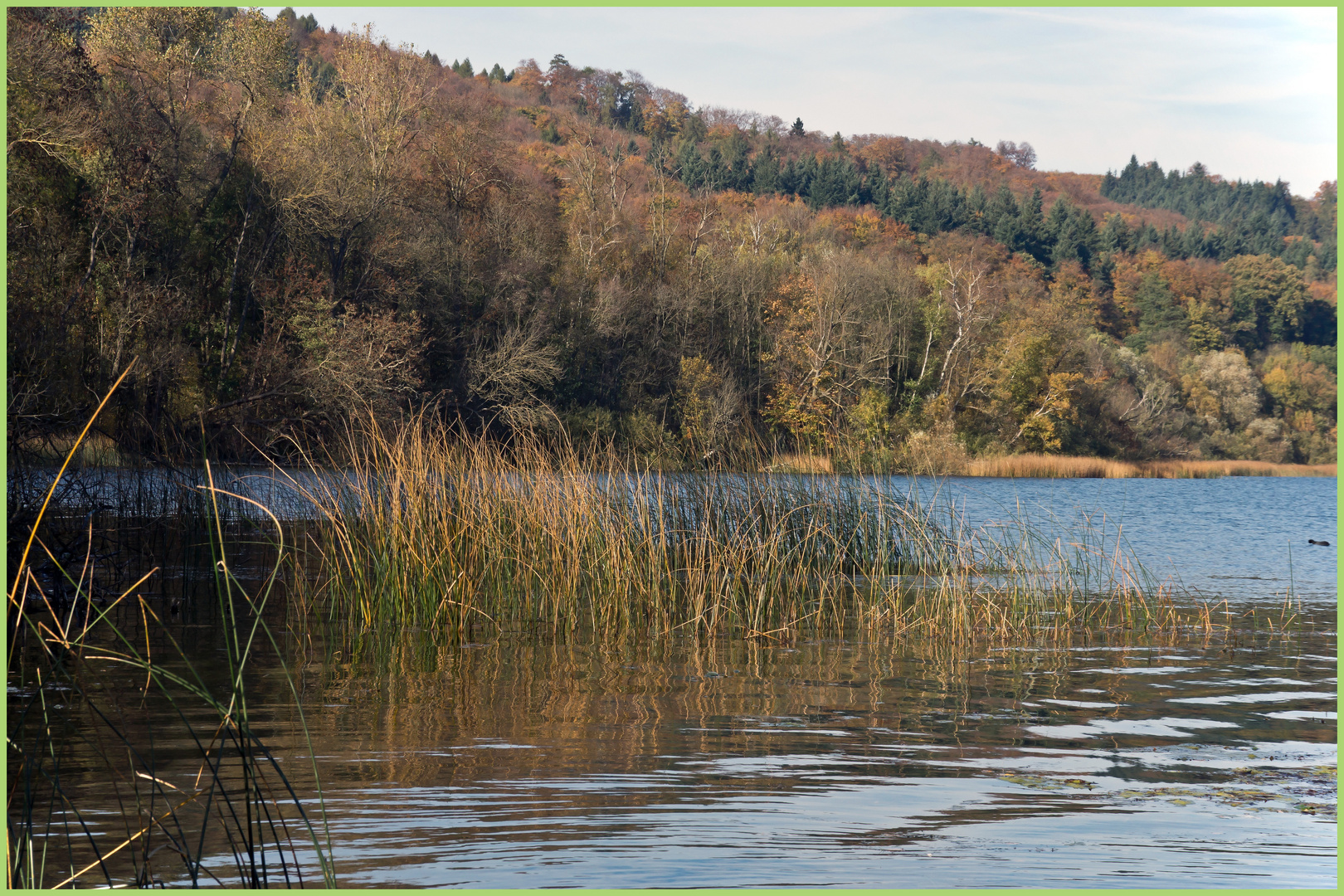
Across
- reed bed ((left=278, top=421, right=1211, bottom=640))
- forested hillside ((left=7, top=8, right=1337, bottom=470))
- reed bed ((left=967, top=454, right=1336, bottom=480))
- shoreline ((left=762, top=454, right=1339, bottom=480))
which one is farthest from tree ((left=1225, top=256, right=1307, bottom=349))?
reed bed ((left=278, top=421, right=1211, bottom=640))

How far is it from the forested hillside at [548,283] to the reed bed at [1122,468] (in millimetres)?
1191

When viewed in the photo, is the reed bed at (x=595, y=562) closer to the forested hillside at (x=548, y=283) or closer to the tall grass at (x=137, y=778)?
the forested hillside at (x=548, y=283)

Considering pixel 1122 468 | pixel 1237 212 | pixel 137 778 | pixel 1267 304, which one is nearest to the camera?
pixel 137 778

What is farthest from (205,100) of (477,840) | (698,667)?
(477,840)

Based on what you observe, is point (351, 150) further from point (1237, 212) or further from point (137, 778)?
point (1237, 212)

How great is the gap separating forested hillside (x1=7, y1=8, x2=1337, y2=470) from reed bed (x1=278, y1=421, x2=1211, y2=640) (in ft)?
2.05

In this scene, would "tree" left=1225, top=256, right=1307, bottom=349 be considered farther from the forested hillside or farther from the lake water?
the lake water

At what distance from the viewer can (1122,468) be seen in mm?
42031

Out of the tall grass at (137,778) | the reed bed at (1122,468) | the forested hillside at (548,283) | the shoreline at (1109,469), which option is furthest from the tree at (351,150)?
the tall grass at (137,778)

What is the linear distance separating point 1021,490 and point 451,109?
22863 millimetres

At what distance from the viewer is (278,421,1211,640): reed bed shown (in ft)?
26.0

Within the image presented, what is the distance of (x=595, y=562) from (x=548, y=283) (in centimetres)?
2957

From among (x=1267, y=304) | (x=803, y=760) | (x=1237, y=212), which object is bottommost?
(x=803, y=760)

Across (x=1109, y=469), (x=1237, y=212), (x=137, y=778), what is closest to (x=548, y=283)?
(x=1109, y=469)
